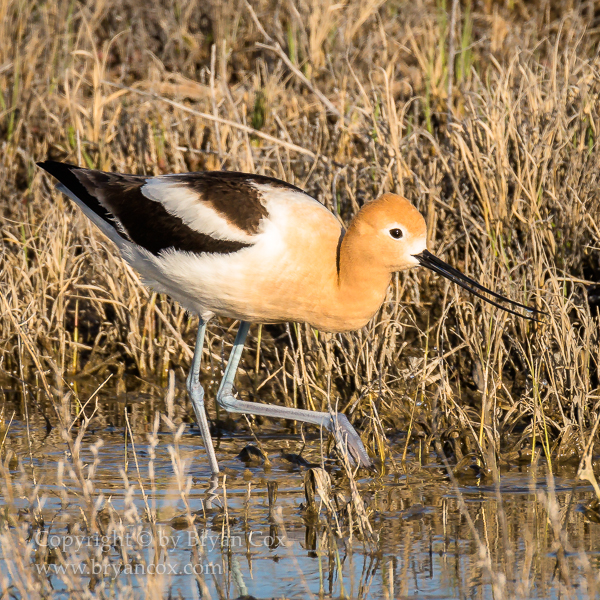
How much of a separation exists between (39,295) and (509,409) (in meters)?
2.63

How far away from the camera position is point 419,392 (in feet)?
17.0

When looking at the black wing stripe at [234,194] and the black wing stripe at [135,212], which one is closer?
the black wing stripe at [234,194]

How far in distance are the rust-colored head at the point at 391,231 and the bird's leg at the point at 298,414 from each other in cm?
71

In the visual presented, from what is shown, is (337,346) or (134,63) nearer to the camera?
(337,346)

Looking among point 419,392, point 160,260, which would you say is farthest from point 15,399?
point 419,392

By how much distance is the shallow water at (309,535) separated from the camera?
3369 millimetres

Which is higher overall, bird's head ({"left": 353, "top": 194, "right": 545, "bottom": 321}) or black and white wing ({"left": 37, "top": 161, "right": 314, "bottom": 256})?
black and white wing ({"left": 37, "top": 161, "right": 314, "bottom": 256})

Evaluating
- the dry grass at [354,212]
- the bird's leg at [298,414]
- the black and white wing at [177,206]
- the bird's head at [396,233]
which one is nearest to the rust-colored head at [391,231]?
the bird's head at [396,233]

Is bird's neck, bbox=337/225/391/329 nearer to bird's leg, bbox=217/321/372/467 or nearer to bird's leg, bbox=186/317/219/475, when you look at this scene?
bird's leg, bbox=217/321/372/467

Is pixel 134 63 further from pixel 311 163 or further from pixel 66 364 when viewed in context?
pixel 66 364

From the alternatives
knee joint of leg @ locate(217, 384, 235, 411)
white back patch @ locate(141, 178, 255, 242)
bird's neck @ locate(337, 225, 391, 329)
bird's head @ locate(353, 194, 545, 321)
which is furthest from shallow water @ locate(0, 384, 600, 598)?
white back patch @ locate(141, 178, 255, 242)

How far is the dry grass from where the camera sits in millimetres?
4883

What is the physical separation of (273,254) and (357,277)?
1.21ft

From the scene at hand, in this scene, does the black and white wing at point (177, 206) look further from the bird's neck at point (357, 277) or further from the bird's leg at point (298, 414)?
the bird's leg at point (298, 414)
